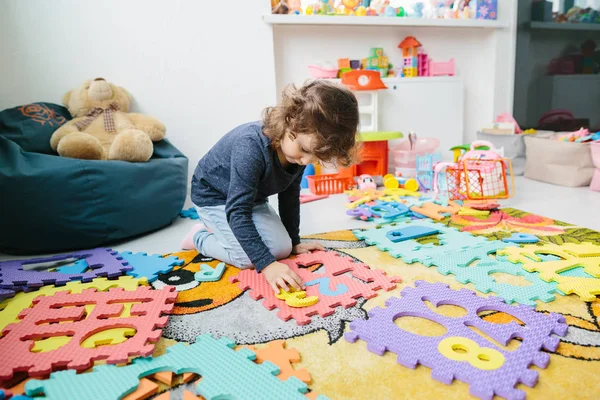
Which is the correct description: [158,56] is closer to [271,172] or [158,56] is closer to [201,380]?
[271,172]

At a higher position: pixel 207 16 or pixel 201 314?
pixel 207 16

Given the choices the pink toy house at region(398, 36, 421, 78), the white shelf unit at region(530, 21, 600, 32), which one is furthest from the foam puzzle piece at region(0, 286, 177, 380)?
the white shelf unit at region(530, 21, 600, 32)

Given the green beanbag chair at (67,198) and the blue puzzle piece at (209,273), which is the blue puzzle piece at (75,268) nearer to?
the green beanbag chair at (67,198)

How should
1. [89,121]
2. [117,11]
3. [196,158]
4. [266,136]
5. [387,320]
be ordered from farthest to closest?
[196,158] < [117,11] < [89,121] < [266,136] < [387,320]

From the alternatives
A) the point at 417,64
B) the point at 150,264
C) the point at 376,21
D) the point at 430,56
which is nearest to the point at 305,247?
the point at 150,264

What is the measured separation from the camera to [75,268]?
1.28 meters

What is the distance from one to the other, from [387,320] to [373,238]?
1.76 feet

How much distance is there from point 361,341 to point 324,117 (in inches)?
18.5

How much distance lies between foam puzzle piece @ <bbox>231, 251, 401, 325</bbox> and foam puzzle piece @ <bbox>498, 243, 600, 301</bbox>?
0.35 meters

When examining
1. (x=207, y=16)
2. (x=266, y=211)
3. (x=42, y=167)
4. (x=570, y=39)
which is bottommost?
(x=266, y=211)

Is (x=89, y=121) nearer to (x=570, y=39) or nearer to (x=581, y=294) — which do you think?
(x=581, y=294)

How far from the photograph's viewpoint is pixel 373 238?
1420mm

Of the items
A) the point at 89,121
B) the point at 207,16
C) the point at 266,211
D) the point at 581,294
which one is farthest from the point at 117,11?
the point at 581,294

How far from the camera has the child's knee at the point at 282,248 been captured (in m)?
1.27
